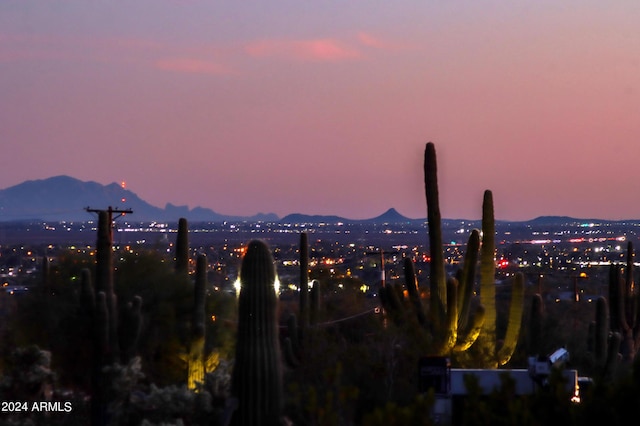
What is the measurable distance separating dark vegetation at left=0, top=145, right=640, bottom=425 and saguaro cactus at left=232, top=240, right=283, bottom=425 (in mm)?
20

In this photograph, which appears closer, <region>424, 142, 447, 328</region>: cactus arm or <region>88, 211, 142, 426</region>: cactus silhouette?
<region>88, 211, 142, 426</region>: cactus silhouette

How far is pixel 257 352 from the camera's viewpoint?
16391 millimetres

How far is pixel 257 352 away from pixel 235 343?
140 inches

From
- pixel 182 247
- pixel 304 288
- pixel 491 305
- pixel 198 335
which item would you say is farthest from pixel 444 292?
pixel 182 247

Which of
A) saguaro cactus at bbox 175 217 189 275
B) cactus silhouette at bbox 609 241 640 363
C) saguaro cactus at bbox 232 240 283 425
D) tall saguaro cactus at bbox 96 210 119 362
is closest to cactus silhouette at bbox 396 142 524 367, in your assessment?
cactus silhouette at bbox 609 241 640 363

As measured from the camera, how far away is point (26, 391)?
17688 mm

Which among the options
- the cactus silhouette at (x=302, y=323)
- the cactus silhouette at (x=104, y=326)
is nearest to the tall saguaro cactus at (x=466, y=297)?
the cactus silhouette at (x=302, y=323)

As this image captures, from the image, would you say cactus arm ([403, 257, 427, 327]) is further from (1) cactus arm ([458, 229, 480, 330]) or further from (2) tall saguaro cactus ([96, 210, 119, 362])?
(2) tall saguaro cactus ([96, 210, 119, 362])

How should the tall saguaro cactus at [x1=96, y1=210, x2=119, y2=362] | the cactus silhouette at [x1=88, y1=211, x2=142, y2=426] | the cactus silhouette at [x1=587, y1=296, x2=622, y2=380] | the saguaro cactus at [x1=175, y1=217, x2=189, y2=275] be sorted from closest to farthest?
the cactus silhouette at [x1=88, y1=211, x2=142, y2=426] < the tall saguaro cactus at [x1=96, y1=210, x2=119, y2=362] < the cactus silhouette at [x1=587, y1=296, x2=622, y2=380] < the saguaro cactus at [x1=175, y1=217, x2=189, y2=275]

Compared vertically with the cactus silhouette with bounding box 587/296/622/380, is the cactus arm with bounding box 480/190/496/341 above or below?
above

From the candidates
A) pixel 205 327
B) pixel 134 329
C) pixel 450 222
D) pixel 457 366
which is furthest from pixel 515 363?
pixel 450 222

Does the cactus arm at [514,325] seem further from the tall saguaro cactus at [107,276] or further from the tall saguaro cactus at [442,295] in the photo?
the tall saguaro cactus at [107,276]

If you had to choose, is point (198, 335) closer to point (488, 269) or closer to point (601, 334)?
point (488, 269)

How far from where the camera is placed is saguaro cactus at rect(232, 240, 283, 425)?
16.2 m
